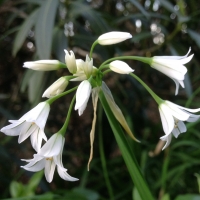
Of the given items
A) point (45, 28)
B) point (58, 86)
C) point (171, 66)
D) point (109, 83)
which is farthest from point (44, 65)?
point (109, 83)

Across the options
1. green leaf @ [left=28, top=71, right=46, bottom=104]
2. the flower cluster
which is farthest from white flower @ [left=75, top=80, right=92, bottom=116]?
green leaf @ [left=28, top=71, right=46, bottom=104]

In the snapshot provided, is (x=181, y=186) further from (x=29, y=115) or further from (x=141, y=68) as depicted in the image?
(x=29, y=115)

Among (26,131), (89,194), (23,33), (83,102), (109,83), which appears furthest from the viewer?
(109,83)

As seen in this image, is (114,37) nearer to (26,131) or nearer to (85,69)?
(85,69)

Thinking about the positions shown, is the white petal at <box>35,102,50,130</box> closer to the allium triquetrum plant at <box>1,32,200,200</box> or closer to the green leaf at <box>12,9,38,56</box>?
the allium triquetrum plant at <box>1,32,200,200</box>

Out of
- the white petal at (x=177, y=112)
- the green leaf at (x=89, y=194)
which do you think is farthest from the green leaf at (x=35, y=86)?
the white petal at (x=177, y=112)

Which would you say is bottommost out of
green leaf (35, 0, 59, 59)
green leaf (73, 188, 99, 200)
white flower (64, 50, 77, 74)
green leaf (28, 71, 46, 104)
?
green leaf (73, 188, 99, 200)

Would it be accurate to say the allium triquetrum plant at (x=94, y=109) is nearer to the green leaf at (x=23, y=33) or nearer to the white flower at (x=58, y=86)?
the white flower at (x=58, y=86)
